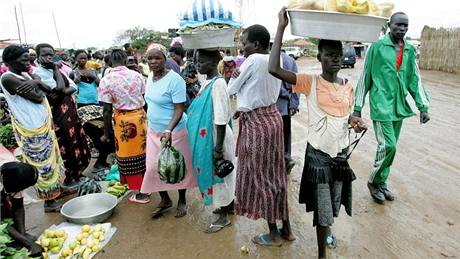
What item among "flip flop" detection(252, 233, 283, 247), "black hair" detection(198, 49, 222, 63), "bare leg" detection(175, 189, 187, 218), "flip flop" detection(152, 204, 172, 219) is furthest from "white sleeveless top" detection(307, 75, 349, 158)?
"flip flop" detection(152, 204, 172, 219)

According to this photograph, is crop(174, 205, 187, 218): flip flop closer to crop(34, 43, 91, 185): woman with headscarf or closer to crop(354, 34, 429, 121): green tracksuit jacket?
crop(34, 43, 91, 185): woman with headscarf

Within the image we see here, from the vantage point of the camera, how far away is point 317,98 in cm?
247

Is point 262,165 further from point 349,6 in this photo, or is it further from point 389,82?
point 389,82

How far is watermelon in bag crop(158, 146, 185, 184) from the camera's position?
3.15 m

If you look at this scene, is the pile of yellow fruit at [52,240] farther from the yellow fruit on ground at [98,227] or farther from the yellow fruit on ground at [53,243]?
the yellow fruit on ground at [98,227]

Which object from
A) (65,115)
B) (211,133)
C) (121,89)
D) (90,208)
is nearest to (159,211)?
(90,208)

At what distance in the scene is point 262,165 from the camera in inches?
112

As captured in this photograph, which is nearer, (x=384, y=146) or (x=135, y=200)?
(x=384, y=146)

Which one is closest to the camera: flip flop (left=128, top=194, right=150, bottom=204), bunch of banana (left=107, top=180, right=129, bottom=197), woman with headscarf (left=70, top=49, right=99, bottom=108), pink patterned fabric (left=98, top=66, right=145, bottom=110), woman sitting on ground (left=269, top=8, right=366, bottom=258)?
woman sitting on ground (left=269, top=8, right=366, bottom=258)

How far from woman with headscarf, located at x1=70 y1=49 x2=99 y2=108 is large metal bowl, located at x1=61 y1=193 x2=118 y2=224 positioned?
227 centimetres

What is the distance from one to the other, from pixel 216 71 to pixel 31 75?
7.40ft

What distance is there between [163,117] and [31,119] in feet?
4.88

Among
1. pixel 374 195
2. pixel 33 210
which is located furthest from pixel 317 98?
pixel 33 210

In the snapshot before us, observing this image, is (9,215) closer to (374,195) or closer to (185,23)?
(185,23)
